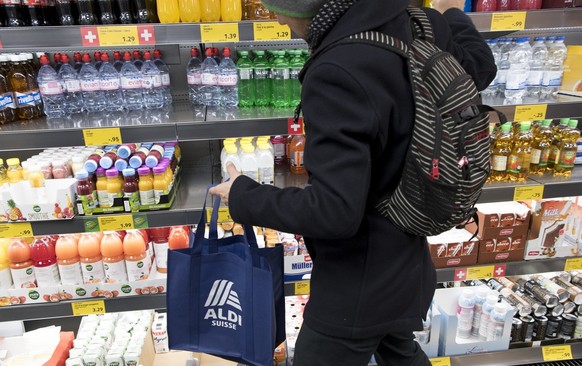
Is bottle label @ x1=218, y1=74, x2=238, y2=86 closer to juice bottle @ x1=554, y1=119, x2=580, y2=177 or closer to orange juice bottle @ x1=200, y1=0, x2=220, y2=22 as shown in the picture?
orange juice bottle @ x1=200, y1=0, x2=220, y2=22

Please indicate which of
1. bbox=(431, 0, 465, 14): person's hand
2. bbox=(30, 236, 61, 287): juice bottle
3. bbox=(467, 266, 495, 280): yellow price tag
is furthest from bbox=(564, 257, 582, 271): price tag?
bbox=(30, 236, 61, 287): juice bottle

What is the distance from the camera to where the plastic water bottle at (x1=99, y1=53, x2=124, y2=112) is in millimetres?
1990

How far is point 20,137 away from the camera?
176 cm

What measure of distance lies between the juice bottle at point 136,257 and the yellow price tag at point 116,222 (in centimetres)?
24

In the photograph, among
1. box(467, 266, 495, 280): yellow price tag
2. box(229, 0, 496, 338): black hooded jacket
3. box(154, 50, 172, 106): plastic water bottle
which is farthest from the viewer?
box(467, 266, 495, 280): yellow price tag

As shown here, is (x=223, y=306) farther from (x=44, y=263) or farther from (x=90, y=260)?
(x=44, y=263)

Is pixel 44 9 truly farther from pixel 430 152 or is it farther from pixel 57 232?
pixel 430 152

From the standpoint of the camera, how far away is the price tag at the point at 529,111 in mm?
1951

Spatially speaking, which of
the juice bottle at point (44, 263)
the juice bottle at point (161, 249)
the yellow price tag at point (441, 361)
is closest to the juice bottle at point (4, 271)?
the juice bottle at point (44, 263)

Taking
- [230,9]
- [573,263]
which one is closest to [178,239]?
[230,9]

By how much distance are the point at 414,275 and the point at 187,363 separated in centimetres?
150

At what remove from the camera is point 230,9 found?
1.95 metres

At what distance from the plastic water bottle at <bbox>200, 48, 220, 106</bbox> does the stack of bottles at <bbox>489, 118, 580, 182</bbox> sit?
1.38 metres

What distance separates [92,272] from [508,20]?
6.86 feet
